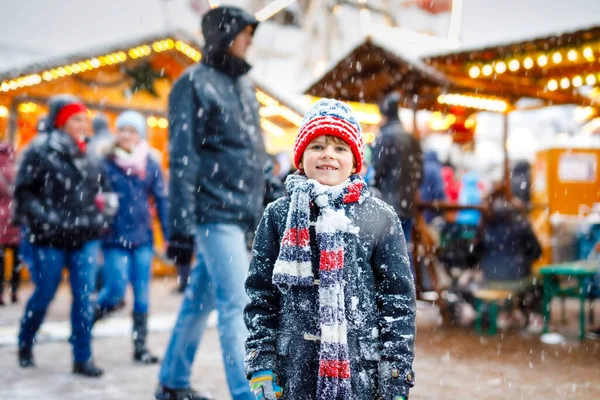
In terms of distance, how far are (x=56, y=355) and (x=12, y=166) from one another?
4142 mm

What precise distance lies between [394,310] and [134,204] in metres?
3.88

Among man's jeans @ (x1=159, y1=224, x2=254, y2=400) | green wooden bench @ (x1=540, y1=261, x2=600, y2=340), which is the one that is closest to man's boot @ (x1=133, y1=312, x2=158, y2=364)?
man's jeans @ (x1=159, y1=224, x2=254, y2=400)

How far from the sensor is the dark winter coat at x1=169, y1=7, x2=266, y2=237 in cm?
348

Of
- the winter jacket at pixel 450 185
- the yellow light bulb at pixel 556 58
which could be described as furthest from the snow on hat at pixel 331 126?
the winter jacket at pixel 450 185

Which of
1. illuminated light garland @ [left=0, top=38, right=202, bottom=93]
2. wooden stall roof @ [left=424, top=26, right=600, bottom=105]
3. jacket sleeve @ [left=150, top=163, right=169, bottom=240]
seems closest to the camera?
jacket sleeve @ [left=150, top=163, right=169, bottom=240]

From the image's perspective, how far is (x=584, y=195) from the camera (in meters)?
12.7

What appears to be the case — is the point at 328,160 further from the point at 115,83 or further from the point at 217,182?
the point at 115,83

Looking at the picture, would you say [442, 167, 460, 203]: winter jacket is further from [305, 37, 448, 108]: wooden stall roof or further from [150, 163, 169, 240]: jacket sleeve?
[150, 163, 169, 240]: jacket sleeve

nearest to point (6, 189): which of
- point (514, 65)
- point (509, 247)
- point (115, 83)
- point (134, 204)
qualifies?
point (115, 83)

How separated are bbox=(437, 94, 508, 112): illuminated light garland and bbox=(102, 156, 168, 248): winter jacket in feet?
17.1

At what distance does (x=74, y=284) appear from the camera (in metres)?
4.90

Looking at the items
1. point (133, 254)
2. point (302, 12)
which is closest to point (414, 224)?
point (133, 254)

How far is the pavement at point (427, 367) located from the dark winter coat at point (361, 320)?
219cm

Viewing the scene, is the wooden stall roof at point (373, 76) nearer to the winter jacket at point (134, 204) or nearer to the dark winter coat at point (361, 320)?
the winter jacket at point (134, 204)
